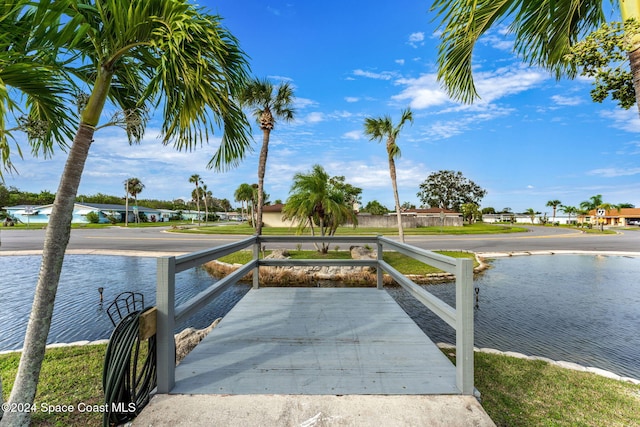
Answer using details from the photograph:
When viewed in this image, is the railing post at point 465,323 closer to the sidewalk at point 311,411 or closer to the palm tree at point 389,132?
the sidewalk at point 311,411

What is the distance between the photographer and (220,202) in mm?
105938

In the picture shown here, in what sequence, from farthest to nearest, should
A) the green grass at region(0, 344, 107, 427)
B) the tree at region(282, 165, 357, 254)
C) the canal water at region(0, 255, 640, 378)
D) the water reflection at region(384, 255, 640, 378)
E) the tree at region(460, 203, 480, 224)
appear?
1. the tree at region(460, 203, 480, 224)
2. the tree at region(282, 165, 357, 254)
3. the canal water at region(0, 255, 640, 378)
4. the water reflection at region(384, 255, 640, 378)
5. the green grass at region(0, 344, 107, 427)

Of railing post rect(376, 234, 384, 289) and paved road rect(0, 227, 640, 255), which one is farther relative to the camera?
paved road rect(0, 227, 640, 255)

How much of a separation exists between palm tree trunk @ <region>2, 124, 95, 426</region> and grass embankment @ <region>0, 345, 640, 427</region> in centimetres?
52

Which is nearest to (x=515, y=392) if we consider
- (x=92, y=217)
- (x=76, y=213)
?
(x=92, y=217)

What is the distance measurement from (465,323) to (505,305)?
6905 mm

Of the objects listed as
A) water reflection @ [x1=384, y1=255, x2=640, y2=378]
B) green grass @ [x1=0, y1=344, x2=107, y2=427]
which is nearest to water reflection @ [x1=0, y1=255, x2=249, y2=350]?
green grass @ [x1=0, y1=344, x2=107, y2=427]

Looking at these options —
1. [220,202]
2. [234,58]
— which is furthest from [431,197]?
[220,202]

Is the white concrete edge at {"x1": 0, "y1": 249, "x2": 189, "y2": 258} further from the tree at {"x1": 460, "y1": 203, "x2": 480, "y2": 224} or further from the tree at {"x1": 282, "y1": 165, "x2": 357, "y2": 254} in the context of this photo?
the tree at {"x1": 460, "y1": 203, "x2": 480, "y2": 224}

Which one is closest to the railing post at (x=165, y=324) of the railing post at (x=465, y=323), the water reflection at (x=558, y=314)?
the railing post at (x=465, y=323)

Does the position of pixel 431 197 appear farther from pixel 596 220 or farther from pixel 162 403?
pixel 162 403

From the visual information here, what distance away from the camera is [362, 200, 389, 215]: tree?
5101 cm

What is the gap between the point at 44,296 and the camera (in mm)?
2074

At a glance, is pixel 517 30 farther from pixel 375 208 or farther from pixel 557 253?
pixel 375 208
